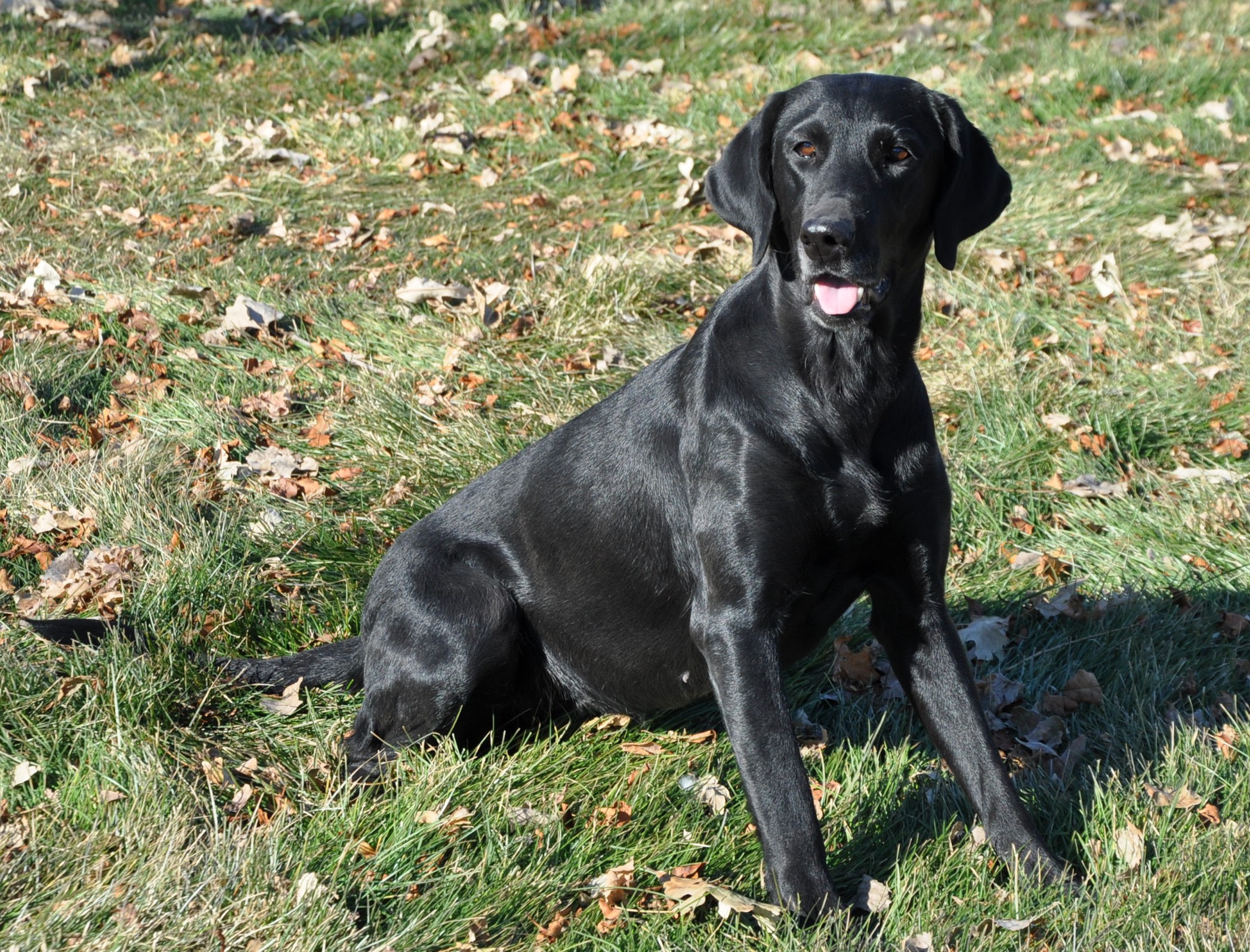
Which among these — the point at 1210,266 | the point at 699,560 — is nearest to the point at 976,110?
the point at 1210,266

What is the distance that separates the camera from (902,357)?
2.95m

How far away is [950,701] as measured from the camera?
9.84ft

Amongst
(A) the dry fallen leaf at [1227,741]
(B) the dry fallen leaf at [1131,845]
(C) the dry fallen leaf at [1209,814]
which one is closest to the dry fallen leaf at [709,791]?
(B) the dry fallen leaf at [1131,845]

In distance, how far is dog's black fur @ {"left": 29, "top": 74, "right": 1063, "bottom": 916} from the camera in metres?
2.77

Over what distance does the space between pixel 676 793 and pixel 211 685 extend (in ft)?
4.11

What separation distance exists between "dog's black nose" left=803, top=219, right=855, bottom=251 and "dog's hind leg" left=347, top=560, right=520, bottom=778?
1.29m

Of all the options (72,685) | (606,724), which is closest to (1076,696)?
(606,724)

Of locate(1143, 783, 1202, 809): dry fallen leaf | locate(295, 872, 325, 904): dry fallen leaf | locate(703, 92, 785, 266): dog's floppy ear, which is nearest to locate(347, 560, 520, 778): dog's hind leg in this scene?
locate(295, 872, 325, 904): dry fallen leaf

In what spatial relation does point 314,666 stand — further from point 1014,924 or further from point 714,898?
point 1014,924

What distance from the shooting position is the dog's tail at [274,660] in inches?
126

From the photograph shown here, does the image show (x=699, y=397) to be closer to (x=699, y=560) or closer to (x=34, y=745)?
(x=699, y=560)

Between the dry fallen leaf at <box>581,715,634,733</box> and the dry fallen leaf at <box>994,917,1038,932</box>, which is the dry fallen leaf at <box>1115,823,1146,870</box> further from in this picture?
the dry fallen leaf at <box>581,715,634,733</box>

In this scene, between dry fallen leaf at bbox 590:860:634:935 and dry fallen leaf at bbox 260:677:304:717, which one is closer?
dry fallen leaf at bbox 590:860:634:935

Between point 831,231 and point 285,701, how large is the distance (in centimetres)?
192
